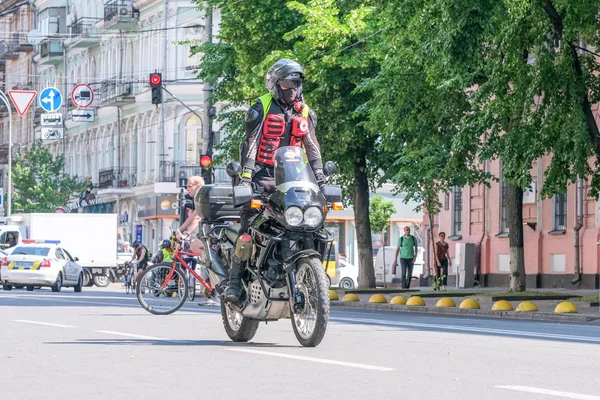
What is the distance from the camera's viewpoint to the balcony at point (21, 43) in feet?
315

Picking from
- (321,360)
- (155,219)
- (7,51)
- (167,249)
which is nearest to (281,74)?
(321,360)

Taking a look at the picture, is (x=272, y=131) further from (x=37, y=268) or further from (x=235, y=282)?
(x=37, y=268)

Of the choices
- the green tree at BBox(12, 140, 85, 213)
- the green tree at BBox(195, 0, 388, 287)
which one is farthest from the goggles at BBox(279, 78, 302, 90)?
the green tree at BBox(12, 140, 85, 213)

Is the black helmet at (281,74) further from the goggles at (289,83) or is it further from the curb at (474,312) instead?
the curb at (474,312)

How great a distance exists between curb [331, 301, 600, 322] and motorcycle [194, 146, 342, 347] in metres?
12.9

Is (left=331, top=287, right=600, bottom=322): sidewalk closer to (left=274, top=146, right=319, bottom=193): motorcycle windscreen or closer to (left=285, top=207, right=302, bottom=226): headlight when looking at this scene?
(left=274, top=146, right=319, bottom=193): motorcycle windscreen

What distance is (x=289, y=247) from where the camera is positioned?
13375 millimetres

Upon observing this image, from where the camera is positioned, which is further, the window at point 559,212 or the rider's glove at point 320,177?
the window at point 559,212

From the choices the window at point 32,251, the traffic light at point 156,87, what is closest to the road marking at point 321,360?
the traffic light at point 156,87

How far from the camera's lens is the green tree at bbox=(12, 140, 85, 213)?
77500 mm

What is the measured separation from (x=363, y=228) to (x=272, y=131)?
88.8 ft

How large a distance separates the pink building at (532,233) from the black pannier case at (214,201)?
2304cm

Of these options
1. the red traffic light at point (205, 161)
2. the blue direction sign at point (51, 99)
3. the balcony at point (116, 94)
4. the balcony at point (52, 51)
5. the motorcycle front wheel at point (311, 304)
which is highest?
the balcony at point (52, 51)

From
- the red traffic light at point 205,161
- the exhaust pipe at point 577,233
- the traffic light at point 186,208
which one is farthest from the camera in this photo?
the exhaust pipe at point 577,233
